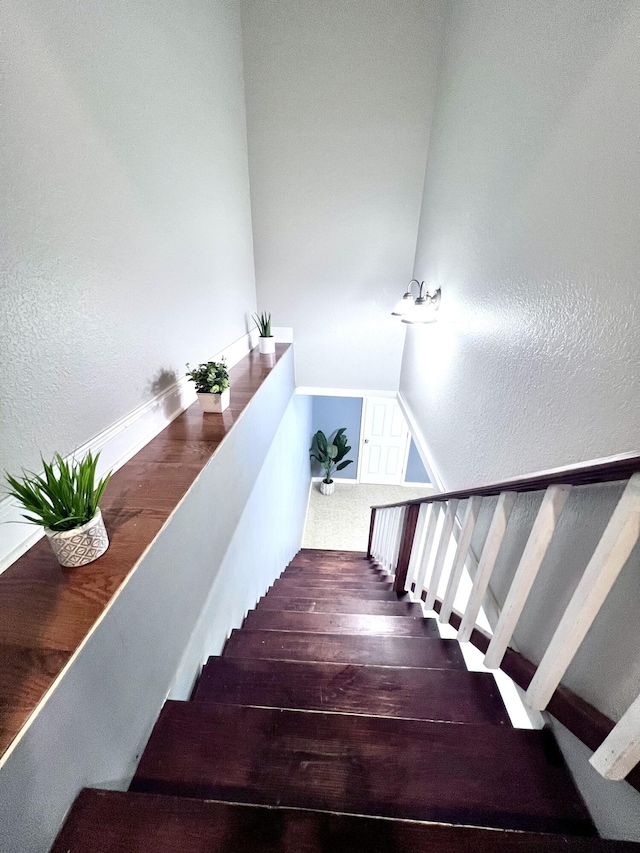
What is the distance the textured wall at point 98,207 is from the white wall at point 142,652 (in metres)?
0.46

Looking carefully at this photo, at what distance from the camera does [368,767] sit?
82 centimetres

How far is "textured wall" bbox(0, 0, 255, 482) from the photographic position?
2.75 ft

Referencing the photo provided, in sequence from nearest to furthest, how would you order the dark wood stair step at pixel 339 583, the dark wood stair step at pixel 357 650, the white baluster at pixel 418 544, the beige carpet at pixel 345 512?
the dark wood stair step at pixel 357 650 → the white baluster at pixel 418 544 → the dark wood stair step at pixel 339 583 → the beige carpet at pixel 345 512

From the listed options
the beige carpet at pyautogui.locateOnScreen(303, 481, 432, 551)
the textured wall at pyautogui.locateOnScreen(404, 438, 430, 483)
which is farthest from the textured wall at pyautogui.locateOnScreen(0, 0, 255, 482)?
the textured wall at pyautogui.locateOnScreen(404, 438, 430, 483)

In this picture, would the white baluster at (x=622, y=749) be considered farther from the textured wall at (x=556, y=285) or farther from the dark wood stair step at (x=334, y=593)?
the dark wood stair step at (x=334, y=593)

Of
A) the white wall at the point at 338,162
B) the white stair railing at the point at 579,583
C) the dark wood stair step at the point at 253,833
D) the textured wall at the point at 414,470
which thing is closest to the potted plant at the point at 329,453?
the textured wall at the point at 414,470

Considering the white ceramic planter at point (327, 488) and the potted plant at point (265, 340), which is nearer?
the potted plant at point (265, 340)

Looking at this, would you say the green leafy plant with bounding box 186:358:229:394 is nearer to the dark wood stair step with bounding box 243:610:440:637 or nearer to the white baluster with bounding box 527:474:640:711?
the dark wood stair step with bounding box 243:610:440:637

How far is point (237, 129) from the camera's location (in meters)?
2.39

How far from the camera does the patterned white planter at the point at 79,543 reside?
76cm

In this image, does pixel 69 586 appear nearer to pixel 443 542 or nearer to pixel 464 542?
pixel 464 542

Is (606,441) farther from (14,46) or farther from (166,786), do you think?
(14,46)

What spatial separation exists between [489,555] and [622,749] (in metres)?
0.49

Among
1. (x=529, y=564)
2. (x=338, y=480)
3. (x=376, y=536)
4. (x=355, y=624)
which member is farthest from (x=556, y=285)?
(x=338, y=480)
